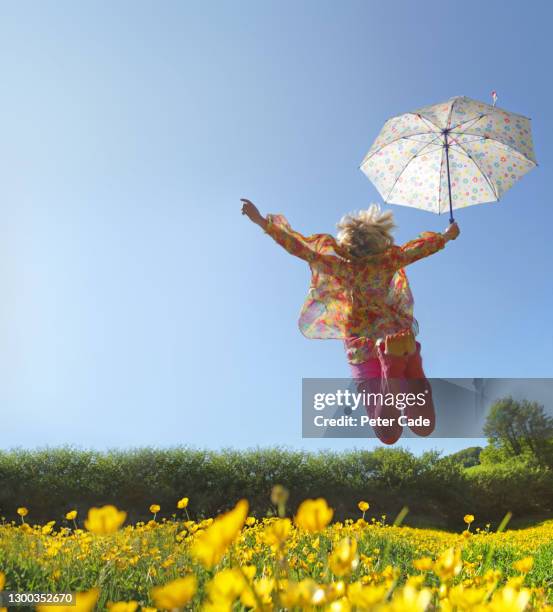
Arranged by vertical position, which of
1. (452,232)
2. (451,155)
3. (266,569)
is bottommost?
(266,569)

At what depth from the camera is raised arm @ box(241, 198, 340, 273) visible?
5477mm

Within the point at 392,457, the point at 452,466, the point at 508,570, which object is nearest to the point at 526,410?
the point at 452,466

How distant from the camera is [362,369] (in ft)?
17.6

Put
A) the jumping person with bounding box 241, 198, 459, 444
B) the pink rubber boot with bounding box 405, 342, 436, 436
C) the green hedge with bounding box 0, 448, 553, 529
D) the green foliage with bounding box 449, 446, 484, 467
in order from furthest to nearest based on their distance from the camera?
1. the green foliage with bounding box 449, 446, 484, 467
2. the green hedge with bounding box 0, 448, 553, 529
3. the jumping person with bounding box 241, 198, 459, 444
4. the pink rubber boot with bounding box 405, 342, 436, 436

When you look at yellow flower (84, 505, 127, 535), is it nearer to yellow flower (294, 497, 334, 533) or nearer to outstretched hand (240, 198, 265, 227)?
yellow flower (294, 497, 334, 533)

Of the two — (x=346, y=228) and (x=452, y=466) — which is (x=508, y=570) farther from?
(x=452, y=466)

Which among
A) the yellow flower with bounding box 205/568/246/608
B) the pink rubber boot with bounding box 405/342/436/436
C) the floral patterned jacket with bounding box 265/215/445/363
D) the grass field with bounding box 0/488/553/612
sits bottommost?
the grass field with bounding box 0/488/553/612

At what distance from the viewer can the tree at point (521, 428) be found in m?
18.2

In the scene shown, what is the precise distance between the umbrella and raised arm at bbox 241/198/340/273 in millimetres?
1931

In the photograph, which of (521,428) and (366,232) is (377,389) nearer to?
(366,232)

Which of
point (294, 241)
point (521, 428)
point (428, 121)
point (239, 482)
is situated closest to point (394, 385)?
point (294, 241)

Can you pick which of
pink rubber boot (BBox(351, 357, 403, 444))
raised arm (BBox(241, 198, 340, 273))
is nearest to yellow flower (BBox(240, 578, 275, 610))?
pink rubber boot (BBox(351, 357, 403, 444))

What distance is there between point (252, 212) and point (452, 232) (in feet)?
6.94

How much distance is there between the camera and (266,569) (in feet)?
9.35
